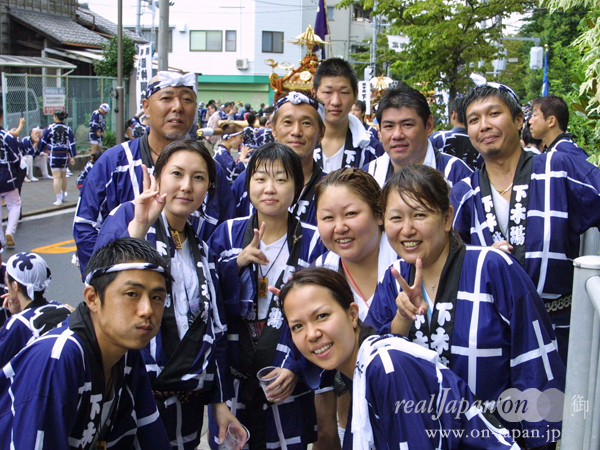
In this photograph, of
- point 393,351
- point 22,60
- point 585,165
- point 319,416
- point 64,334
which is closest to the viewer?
point 393,351

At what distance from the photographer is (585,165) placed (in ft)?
10.9

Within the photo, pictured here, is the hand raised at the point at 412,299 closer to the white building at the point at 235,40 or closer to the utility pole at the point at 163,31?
the utility pole at the point at 163,31

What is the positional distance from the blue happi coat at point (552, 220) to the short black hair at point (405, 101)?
82cm

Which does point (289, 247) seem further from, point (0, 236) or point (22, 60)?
point (22, 60)

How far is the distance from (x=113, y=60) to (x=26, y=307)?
799 inches

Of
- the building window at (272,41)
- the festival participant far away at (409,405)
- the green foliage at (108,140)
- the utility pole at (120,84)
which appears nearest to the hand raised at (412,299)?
the festival participant far away at (409,405)

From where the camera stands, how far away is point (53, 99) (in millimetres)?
18672

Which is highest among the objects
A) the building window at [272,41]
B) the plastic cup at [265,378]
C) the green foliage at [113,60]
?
the building window at [272,41]

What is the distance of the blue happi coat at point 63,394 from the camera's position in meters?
2.13

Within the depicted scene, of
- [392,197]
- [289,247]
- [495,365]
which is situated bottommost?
[495,365]

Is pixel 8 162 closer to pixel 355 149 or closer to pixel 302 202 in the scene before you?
pixel 355 149

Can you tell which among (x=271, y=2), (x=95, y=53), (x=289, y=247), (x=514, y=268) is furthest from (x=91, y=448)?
(x=271, y=2)

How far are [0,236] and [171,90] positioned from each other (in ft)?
20.8

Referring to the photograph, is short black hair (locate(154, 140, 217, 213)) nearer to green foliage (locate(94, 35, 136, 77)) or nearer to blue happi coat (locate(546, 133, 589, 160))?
blue happi coat (locate(546, 133, 589, 160))
